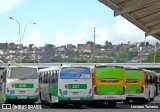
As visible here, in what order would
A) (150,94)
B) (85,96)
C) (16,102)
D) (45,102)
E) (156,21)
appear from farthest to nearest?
(150,94)
(45,102)
(16,102)
(85,96)
(156,21)

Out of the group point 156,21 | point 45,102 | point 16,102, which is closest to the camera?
point 156,21

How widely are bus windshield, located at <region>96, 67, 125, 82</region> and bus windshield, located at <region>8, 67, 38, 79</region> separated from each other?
3.75 metres

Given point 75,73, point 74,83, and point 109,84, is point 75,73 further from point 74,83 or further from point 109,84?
point 109,84

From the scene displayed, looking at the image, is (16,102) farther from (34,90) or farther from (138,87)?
(138,87)

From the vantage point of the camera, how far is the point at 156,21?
1912cm

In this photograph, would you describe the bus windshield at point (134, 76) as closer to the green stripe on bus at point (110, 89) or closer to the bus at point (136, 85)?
the bus at point (136, 85)

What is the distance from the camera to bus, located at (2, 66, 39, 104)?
28.8 metres

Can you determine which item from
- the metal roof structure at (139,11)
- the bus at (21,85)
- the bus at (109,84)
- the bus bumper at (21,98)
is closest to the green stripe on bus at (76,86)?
the bus at (109,84)

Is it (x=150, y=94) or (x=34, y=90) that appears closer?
(x=34, y=90)

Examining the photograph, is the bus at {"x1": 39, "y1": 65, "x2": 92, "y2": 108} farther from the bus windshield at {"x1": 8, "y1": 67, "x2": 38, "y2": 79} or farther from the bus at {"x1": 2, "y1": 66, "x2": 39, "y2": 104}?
the bus windshield at {"x1": 8, "y1": 67, "x2": 38, "y2": 79}

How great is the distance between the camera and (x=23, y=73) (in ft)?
95.5

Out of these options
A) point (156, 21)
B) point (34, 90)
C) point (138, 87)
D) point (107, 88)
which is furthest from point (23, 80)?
point (156, 21)

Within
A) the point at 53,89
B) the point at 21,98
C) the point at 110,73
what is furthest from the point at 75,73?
the point at 21,98

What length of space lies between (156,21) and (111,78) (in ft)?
33.1
